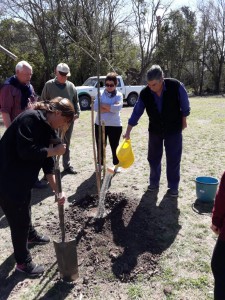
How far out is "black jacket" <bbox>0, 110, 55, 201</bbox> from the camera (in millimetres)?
2219

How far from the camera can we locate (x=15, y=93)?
13.0ft

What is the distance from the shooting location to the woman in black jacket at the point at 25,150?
2.23 m

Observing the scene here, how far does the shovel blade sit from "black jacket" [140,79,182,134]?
2.05m

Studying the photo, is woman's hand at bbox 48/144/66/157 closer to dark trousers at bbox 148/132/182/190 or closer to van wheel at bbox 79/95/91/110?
dark trousers at bbox 148/132/182/190

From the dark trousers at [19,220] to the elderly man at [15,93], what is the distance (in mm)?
1742

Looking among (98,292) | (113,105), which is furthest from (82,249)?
(113,105)

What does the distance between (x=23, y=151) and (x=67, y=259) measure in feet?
3.45

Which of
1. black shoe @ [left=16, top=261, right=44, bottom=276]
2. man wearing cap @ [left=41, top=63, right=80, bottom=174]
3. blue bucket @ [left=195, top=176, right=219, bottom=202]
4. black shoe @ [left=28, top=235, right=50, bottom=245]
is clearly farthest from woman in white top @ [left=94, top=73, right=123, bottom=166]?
black shoe @ [left=16, top=261, right=44, bottom=276]

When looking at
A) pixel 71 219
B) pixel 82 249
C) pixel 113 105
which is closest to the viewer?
pixel 82 249

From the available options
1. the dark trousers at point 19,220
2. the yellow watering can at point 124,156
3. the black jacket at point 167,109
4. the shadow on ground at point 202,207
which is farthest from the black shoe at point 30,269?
the black jacket at point 167,109

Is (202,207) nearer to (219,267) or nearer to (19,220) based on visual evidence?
(219,267)

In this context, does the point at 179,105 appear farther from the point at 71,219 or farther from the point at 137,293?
the point at 137,293

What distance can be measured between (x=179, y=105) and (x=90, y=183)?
1981mm

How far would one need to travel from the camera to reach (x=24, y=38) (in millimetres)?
27344
